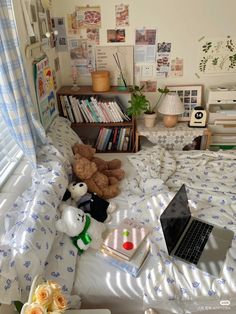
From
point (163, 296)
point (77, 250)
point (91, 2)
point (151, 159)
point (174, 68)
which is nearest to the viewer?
point (163, 296)

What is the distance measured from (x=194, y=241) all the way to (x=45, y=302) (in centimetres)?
83

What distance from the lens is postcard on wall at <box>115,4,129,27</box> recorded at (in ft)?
7.50

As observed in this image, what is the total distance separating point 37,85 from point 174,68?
129 cm

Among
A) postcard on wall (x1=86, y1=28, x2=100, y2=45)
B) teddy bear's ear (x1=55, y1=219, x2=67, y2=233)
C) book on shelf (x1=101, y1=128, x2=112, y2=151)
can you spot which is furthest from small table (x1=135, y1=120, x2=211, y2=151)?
teddy bear's ear (x1=55, y1=219, x2=67, y2=233)

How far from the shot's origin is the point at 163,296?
1165mm

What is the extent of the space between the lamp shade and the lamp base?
67 mm

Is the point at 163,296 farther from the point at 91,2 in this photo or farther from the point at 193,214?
the point at 91,2

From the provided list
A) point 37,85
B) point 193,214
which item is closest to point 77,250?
point 193,214

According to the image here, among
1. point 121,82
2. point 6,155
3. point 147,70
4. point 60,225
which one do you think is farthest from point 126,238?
point 147,70

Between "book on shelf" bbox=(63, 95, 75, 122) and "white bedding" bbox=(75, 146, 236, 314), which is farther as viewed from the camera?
"book on shelf" bbox=(63, 95, 75, 122)

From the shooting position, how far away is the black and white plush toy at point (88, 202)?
1588 mm

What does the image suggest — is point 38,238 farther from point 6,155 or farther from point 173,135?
point 173,135

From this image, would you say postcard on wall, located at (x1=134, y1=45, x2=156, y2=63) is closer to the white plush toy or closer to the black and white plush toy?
the black and white plush toy

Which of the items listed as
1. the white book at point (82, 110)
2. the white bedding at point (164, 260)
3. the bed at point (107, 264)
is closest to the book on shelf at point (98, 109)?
the white book at point (82, 110)
